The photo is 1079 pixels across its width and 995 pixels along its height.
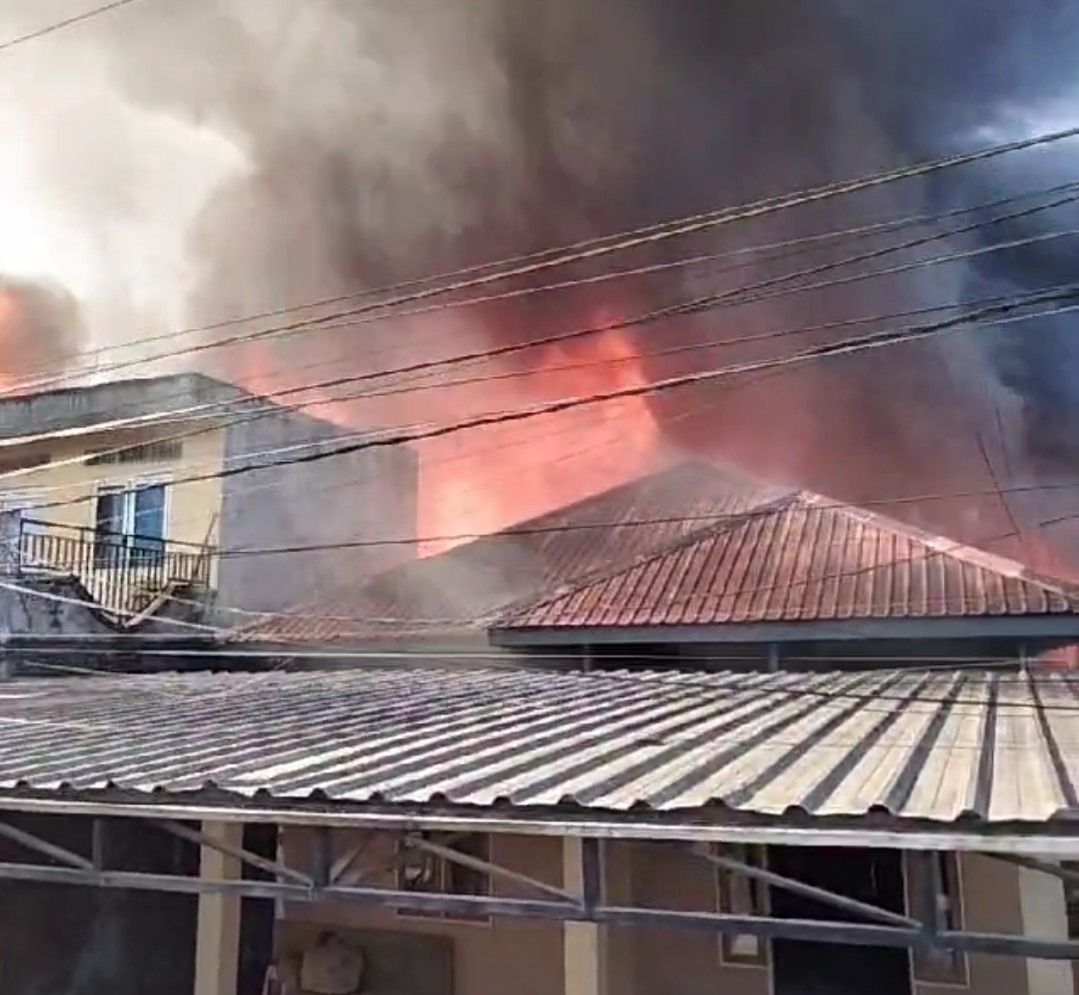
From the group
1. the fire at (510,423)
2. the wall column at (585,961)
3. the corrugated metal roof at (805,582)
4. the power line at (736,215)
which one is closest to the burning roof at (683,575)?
the corrugated metal roof at (805,582)

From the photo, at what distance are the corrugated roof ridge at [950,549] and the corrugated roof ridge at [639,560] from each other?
1.33 feet

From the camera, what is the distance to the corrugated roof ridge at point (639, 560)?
409 inches

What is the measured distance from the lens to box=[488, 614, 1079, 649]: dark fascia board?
843 cm

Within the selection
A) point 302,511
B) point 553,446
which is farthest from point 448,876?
point 302,511

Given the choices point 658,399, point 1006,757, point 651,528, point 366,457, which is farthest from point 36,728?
point 366,457

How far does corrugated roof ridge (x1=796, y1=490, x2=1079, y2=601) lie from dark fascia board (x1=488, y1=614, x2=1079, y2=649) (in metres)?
0.39

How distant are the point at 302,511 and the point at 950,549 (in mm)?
11582

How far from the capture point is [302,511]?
1838 centimetres

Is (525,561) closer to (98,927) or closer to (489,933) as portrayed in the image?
(489,933)

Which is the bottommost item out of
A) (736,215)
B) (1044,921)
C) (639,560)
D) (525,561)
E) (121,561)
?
(1044,921)

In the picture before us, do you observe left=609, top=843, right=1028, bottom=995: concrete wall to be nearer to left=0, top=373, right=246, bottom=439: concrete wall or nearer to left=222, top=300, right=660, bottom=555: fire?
left=222, top=300, right=660, bottom=555: fire

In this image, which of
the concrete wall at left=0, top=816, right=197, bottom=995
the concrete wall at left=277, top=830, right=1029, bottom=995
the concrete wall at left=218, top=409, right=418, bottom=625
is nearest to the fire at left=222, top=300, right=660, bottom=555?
the concrete wall at left=218, top=409, right=418, bottom=625

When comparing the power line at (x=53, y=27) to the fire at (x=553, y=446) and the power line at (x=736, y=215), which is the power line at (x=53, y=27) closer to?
the power line at (x=736, y=215)

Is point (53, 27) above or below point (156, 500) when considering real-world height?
above
